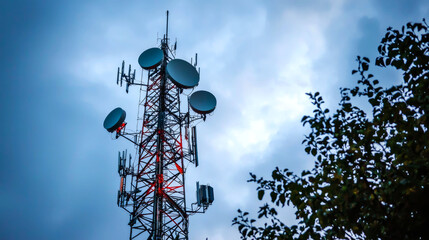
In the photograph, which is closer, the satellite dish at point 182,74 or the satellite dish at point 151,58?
the satellite dish at point 182,74

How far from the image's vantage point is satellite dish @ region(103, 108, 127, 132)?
19.1 meters

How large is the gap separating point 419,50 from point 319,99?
5.55ft

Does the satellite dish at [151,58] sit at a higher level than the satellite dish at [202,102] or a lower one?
higher

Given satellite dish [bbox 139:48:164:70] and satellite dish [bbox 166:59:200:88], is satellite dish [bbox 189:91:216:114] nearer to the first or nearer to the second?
satellite dish [bbox 166:59:200:88]

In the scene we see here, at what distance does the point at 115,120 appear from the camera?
1928 centimetres

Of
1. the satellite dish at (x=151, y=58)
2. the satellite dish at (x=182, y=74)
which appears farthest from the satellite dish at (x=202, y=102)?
the satellite dish at (x=151, y=58)

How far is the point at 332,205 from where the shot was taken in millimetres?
5125

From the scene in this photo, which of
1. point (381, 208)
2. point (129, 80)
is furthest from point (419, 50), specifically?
point (129, 80)

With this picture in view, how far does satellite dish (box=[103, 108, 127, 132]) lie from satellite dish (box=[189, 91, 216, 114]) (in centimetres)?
390

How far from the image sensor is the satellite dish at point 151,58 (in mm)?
20547

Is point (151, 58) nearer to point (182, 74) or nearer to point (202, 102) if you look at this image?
point (182, 74)

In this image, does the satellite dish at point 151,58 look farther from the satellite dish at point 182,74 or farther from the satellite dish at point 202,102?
the satellite dish at point 202,102

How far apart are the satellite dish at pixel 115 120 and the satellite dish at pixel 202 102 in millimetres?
3900

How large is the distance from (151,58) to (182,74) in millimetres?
2378
